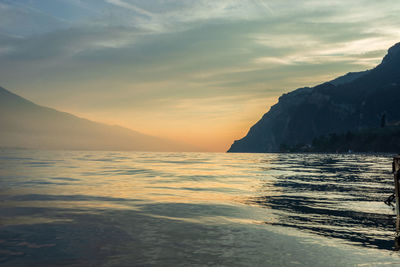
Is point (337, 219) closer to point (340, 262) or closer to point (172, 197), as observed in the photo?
point (340, 262)

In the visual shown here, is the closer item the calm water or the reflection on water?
the calm water

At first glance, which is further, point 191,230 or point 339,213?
point 339,213

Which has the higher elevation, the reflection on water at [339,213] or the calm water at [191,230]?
the calm water at [191,230]

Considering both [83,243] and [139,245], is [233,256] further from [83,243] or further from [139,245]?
[83,243]

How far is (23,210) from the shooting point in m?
20.1

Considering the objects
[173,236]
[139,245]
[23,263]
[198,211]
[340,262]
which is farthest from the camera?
[198,211]

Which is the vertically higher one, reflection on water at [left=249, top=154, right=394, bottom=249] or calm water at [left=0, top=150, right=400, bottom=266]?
calm water at [left=0, top=150, right=400, bottom=266]

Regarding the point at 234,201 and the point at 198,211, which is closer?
the point at 198,211

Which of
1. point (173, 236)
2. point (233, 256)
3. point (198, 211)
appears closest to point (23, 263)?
point (173, 236)

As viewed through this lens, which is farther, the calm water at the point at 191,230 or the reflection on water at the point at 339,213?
the reflection on water at the point at 339,213

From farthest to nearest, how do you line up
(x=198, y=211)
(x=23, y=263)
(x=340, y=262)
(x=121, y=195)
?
(x=121, y=195) < (x=198, y=211) < (x=340, y=262) < (x=23, y=263)

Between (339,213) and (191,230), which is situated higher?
(191,230)

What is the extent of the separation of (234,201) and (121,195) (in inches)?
401

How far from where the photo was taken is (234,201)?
26406mm
